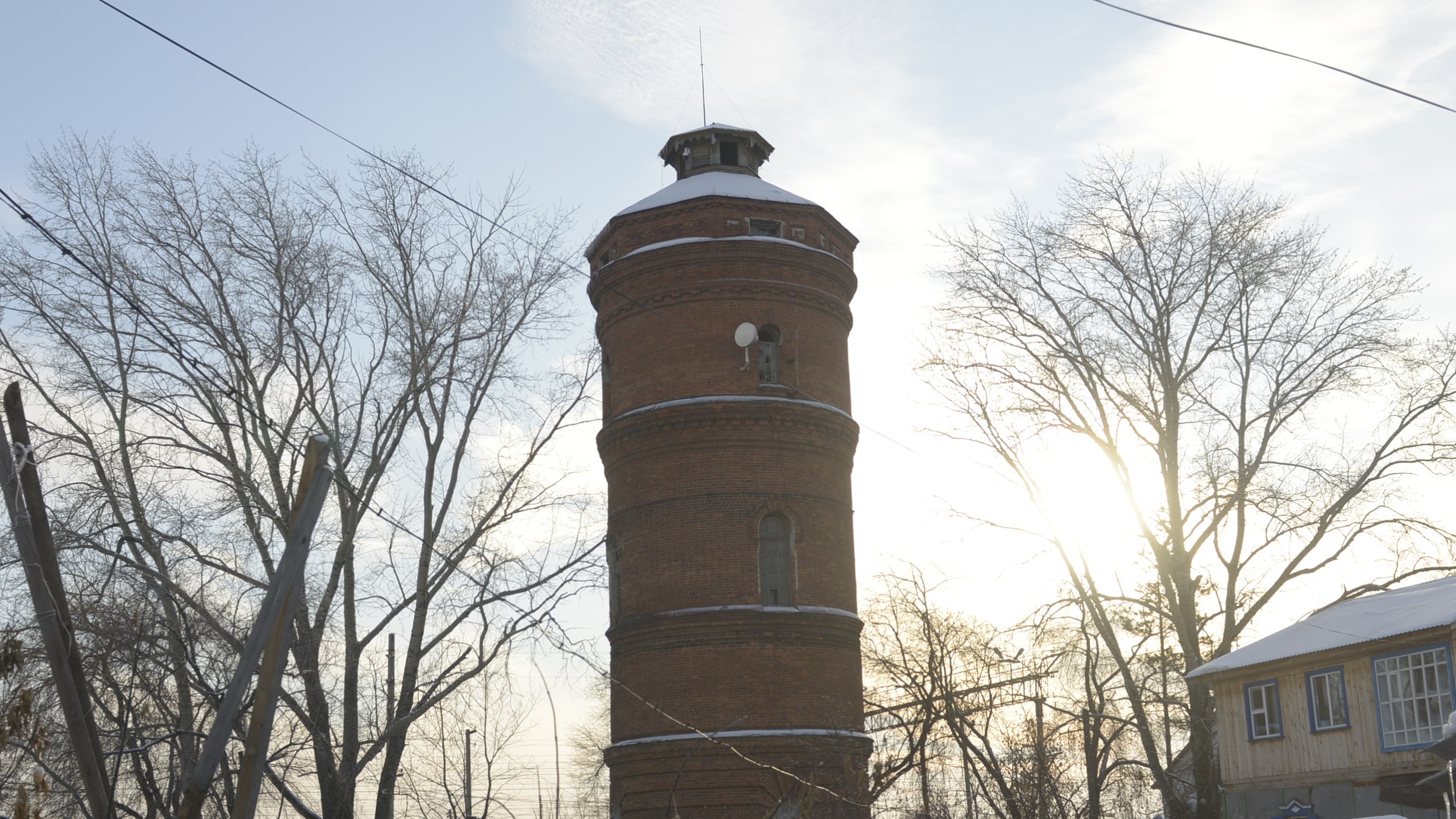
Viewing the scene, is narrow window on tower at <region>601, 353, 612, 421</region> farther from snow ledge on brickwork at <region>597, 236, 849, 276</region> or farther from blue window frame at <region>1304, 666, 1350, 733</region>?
blue window frame at <region>1304, 666, 1350, 733</region>

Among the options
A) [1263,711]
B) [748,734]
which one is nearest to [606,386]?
[748,734]

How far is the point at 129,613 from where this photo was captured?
644 inches

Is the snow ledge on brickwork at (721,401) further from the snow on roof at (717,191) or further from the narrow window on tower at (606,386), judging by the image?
the snow on roof at (717,191)

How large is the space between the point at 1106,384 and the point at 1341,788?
834 cm

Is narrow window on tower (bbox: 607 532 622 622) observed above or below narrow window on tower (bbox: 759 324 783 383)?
below

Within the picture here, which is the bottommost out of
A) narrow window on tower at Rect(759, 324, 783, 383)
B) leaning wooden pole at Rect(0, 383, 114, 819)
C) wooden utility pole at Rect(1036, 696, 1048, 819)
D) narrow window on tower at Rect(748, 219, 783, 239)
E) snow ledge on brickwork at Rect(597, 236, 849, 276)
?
wooden utility pole at Rect(1036, 696, 1048, 819)

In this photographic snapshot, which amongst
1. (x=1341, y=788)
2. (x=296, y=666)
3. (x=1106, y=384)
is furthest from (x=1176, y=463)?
(x=296, y=666)

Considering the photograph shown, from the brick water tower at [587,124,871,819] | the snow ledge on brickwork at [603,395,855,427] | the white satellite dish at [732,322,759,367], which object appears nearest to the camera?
the brick water tower at [587,124,871,819]

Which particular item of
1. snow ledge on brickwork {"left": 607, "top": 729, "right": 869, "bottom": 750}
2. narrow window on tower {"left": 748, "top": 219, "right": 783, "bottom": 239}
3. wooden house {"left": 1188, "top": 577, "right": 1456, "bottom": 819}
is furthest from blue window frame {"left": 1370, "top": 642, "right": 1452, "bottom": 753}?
narrow window on tower {"left": 748, "top": 219, "right": 783, "bottom": 239}

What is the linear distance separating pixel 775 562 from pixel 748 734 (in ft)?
9.21

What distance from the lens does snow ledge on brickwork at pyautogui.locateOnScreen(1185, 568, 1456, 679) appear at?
19.0 metres

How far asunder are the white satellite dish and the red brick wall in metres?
0.21

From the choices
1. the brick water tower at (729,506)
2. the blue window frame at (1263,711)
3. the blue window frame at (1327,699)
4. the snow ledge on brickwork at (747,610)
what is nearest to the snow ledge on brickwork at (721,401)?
the brick water tower at (729,506)

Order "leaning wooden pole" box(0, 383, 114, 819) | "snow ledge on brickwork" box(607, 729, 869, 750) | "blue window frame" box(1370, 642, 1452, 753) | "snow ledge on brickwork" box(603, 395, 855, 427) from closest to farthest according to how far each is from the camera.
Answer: "leaning wooden pole" box(0, 383, 114, 819)
"blue window frame" box(1370, 642, 1452, 753)
"snow ledge on brickwork" box(607, 729, 869, 750)
"snow ledge on brickwork" box(603, 395, 855, 427)
